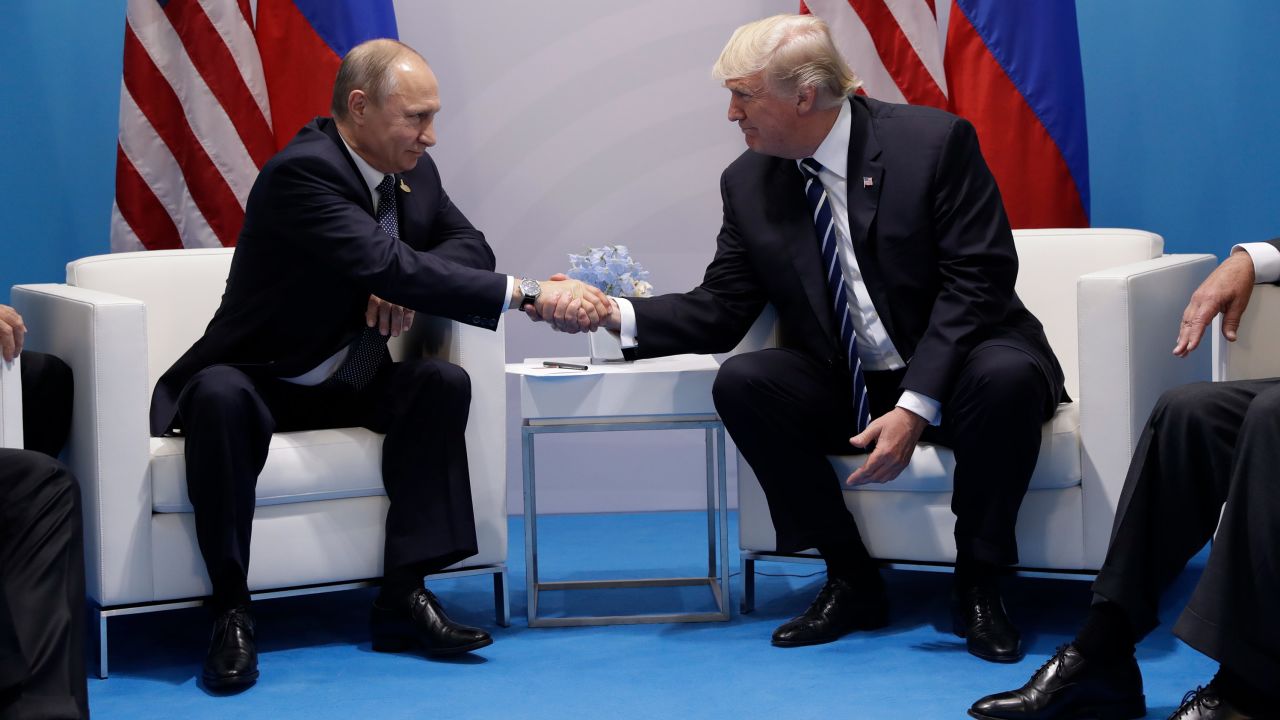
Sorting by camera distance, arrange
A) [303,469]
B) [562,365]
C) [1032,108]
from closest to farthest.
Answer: [303,469] → [562,365] → [1032,108]

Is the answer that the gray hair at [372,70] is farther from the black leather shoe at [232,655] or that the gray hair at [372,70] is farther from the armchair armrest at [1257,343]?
the armchair armrest at [1257,343]

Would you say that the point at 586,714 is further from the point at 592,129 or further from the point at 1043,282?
the point at 592,129

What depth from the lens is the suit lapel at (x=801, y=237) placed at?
275cm

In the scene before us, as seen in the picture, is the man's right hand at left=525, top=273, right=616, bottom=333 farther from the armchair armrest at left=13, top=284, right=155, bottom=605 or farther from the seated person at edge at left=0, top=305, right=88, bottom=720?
the seated person at edge at left=0, top=305, right=88, bottom=720

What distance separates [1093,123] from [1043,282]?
42.8 inches

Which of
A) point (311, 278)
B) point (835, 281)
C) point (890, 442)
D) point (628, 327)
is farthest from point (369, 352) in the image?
point (890, 442)

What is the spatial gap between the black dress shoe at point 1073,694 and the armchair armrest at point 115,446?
1579 mm

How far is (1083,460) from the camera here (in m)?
2.59

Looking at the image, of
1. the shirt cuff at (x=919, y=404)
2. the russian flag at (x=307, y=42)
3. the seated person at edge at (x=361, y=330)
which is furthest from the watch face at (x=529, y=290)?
the russian flag at (x=307, y=42)

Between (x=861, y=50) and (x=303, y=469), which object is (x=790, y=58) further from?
(x=303, y=469)

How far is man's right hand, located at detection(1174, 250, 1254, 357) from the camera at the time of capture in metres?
2.29

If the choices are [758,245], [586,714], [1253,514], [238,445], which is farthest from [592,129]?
[1253,514]

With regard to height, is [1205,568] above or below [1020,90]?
below

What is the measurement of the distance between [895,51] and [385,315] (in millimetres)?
1753
